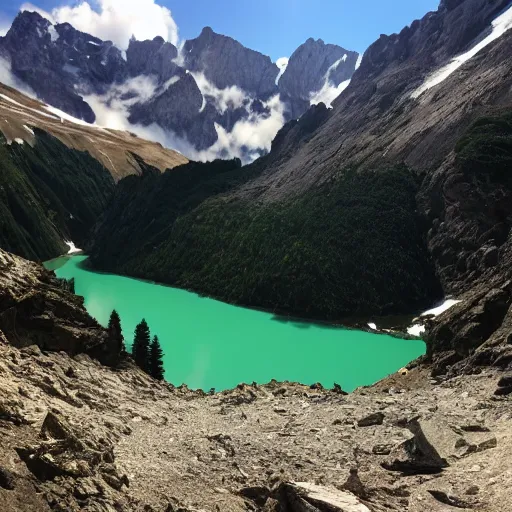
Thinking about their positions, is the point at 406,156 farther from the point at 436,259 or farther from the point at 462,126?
the point at 436,259

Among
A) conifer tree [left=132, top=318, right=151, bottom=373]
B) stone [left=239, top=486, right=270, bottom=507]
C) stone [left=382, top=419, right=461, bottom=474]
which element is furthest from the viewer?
conifer tree [left=132, top=318, right=151, bottom=373]

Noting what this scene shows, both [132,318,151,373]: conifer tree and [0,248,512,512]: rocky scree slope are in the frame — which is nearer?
[0,248,512,512]: rocky scree slope

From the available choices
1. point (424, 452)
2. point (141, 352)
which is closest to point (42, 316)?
point (424, 452)

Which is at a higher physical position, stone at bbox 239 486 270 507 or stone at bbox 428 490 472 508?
stone at bbox 428 490 472 508

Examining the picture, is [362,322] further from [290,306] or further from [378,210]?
[378,210]

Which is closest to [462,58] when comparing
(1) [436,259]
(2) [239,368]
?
(1) [436,259]

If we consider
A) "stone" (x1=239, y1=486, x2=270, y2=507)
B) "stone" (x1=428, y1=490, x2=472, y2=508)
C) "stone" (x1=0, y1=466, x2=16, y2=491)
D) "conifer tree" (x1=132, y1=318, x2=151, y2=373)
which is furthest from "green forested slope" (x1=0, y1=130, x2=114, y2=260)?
"stone" (x1=428, y1=490, x2=472, y2=508)

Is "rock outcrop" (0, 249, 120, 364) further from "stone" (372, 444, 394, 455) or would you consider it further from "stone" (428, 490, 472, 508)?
"stone" (428, 490, 472, 508)

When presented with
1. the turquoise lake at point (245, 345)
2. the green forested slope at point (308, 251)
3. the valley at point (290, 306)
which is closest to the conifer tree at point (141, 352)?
the valley at point (290, 306)
